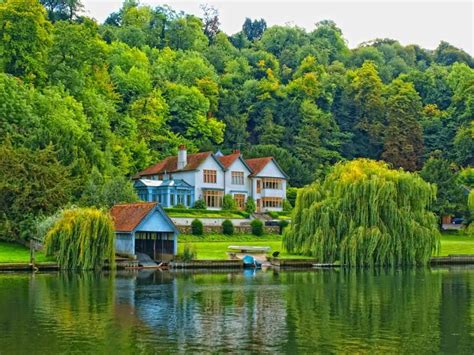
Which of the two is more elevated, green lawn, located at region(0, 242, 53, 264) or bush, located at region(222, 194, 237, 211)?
bush, located at region(222, 194, 237, 211)

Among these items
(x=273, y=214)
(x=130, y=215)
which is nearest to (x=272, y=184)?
(x=273, y=214)

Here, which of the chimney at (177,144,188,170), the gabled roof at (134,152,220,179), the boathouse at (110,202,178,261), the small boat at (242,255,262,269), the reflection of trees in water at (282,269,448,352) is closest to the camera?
the reflection of trees in water at (282,269,448,352)

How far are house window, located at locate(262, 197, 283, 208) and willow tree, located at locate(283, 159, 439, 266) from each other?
32.9 m

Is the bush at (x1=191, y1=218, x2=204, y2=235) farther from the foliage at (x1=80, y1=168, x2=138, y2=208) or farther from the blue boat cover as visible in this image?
the blue boat cover

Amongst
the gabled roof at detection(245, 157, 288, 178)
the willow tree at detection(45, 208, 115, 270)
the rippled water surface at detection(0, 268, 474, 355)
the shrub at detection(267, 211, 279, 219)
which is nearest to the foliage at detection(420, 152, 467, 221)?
the shrub at detection(267, 211, 279, 219)

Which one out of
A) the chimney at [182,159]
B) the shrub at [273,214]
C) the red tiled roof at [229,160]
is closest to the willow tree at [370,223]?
the shrub at [273,214]

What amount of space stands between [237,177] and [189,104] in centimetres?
2528

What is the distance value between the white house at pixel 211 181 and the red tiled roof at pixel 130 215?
25473 millimetres

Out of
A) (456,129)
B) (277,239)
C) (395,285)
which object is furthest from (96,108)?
(456,129)

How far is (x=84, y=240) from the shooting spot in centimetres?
5597

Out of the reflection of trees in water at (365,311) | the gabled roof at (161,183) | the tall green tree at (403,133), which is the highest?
the tall green tree at (403,133)

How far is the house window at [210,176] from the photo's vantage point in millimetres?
93938

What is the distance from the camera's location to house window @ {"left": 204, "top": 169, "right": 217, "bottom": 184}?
93938 mm

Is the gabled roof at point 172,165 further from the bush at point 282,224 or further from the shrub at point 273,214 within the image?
the bush at point 282,224
